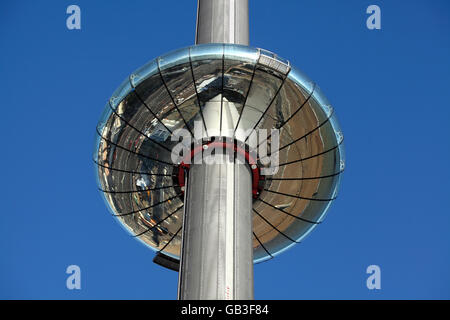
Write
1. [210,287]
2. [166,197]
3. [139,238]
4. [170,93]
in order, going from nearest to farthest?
1. [210,287]
2. [170,93]
3. [166,197]
4. [139,238]

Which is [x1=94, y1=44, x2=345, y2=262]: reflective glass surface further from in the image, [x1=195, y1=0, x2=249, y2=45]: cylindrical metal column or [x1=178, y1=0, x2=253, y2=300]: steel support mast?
[x1=195, y1=0, x2=249, y2=45]: cylindrical metal column

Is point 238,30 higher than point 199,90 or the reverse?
higher

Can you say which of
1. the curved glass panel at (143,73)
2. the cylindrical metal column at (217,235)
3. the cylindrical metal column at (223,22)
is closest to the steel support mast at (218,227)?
the cylindrical metal column at (217,235)

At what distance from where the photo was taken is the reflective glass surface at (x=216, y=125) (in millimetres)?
18922

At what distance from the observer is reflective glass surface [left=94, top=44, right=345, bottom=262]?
745 inches

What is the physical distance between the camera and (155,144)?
19.7 metres

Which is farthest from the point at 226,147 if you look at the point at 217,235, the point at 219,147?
the point at 217,235

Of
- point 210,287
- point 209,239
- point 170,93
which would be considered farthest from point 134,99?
point 210,287

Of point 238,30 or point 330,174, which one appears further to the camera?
point 238,30

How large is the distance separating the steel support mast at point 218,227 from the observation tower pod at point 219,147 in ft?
0.13

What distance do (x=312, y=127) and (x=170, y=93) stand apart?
15.6ft

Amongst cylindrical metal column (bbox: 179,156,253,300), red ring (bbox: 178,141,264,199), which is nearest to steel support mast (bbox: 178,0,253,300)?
cylindrical metal column (bbox: 179,156,253,300)

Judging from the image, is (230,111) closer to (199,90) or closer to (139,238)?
(199,90)

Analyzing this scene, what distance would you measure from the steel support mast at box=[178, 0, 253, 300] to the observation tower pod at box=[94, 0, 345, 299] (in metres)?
0.04
